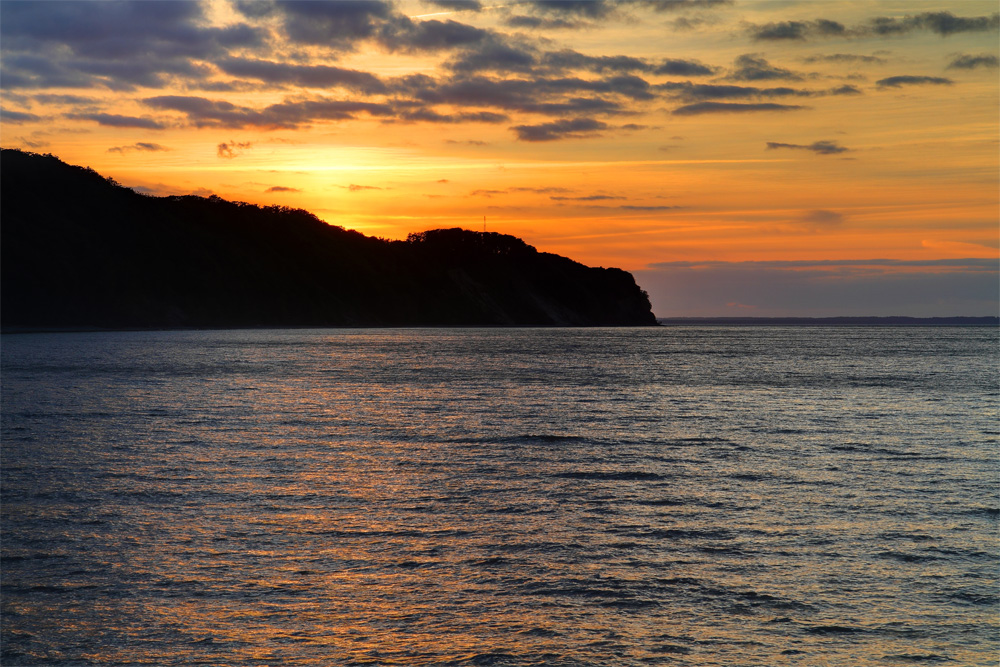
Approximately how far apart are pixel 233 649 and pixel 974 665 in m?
8.78

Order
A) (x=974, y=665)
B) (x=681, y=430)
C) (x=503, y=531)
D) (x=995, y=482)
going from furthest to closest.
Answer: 1. (x=681, y=430)
2. (x=995, y=482)
3. (x=503, y=531)
4. (x=974, y=665)

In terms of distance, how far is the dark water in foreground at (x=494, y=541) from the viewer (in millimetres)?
9953

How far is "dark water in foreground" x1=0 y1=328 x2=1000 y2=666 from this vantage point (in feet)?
32.7

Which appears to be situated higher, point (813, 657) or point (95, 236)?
point (95, 236)

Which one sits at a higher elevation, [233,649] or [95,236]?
[95,236]

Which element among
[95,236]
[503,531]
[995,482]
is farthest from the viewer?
[95,236]

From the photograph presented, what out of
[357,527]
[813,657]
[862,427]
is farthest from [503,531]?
[862,427]

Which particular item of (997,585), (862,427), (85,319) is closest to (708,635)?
(997,585)

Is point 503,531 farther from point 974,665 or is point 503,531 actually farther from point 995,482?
point 995,482

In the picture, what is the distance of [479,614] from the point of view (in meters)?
10.7

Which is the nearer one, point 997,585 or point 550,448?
point 997,585

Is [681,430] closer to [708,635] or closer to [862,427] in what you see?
[862,427]

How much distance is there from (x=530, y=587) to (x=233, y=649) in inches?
→ 167

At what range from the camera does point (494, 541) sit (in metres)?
14.2
